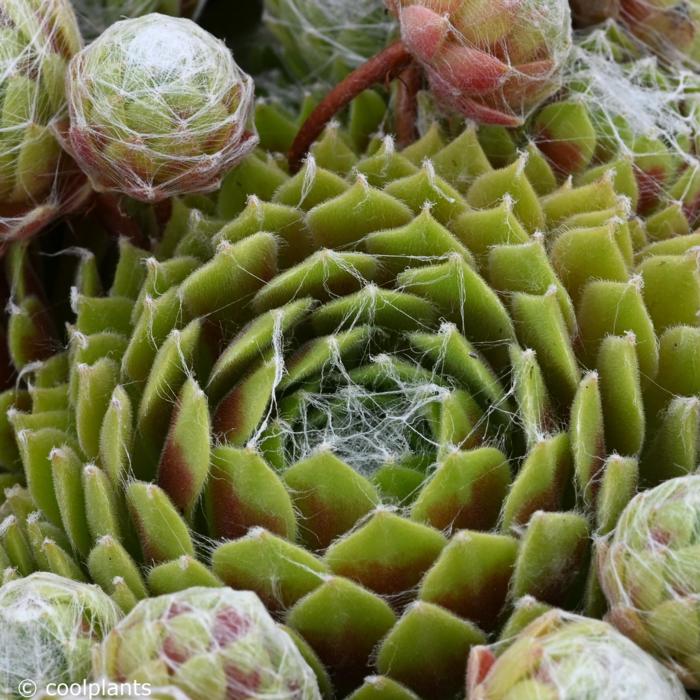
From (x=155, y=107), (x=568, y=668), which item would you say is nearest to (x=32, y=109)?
(x=155, y=107)

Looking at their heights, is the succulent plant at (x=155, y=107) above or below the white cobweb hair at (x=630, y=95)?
below

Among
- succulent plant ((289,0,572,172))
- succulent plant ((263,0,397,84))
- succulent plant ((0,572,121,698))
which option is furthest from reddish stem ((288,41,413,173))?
succulent plant ((0,572,121,698))

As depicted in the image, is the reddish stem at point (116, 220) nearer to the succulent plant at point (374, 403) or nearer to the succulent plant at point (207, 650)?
the succulent plant at point (374, 403)

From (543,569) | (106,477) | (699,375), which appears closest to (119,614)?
(106,477)

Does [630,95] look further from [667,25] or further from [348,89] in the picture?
[348,89]

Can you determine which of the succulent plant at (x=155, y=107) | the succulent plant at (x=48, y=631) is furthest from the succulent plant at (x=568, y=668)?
the succulent plant at (x=155, y=107)
